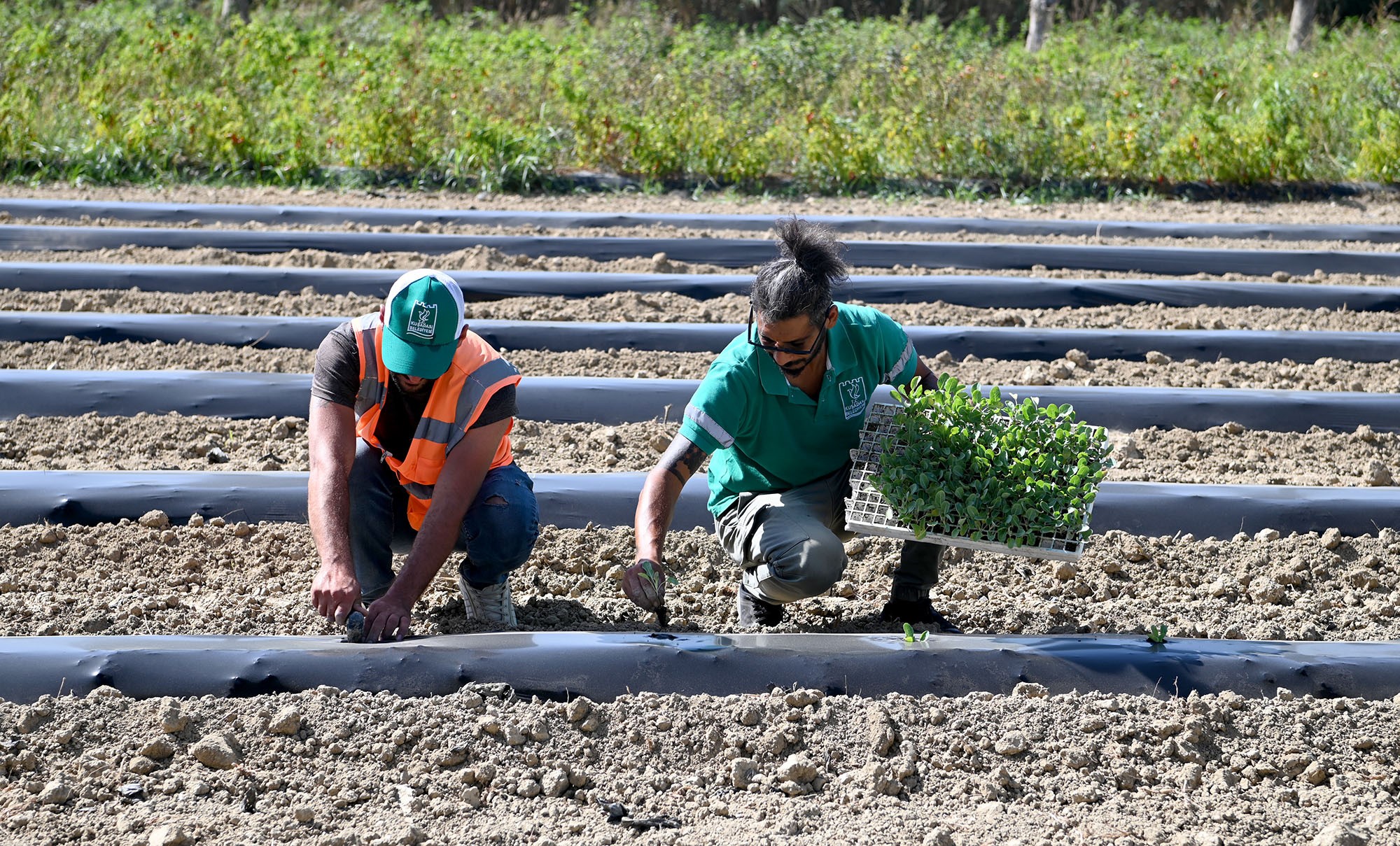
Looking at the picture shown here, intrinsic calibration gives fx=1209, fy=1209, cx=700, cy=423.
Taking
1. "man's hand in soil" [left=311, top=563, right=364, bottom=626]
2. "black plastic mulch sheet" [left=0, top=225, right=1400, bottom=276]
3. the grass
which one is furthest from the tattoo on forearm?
the grass

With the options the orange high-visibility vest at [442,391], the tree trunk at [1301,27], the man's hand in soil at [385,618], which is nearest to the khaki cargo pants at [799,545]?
the orange high-visibility vest at [442,391]

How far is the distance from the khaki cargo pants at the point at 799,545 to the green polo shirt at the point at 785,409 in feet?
0.16

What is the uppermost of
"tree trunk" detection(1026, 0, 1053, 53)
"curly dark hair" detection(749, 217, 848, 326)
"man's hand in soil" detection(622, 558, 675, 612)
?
"tree trunk" detection(1026, 0, 1053, 53)

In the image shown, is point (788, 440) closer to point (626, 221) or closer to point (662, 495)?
point (662, 495)

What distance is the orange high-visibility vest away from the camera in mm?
2594

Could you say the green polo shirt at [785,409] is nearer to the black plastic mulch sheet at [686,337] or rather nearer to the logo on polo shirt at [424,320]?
the logo on polo shirt at [424,320]

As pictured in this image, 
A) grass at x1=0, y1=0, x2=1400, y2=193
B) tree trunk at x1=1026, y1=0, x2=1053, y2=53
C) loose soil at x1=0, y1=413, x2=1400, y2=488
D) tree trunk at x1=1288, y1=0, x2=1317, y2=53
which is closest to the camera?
loose soil at x1=0, y1=413, x2=1400, y2=488

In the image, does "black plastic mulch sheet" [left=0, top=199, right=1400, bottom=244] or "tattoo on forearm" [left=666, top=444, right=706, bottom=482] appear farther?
"black plastic mulch sheet" [left=0, top=199, right=1400, bottom=244]

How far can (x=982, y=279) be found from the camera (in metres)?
5.15

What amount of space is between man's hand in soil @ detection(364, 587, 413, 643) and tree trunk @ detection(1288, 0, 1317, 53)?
1136 cm

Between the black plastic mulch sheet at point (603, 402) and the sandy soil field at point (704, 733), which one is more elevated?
the black plastic mulch sheet at point (603, 402)

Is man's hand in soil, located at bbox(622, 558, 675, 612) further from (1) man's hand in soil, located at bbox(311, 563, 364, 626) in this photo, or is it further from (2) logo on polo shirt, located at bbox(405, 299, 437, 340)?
(2) logo on polo shirt, located at bbox(405, 299, 437, 340)

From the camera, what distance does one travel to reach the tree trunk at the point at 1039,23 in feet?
38.7

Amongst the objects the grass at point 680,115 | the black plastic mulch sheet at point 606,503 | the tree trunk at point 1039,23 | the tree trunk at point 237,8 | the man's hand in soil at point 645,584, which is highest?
the tree trunk at point 1039,23
